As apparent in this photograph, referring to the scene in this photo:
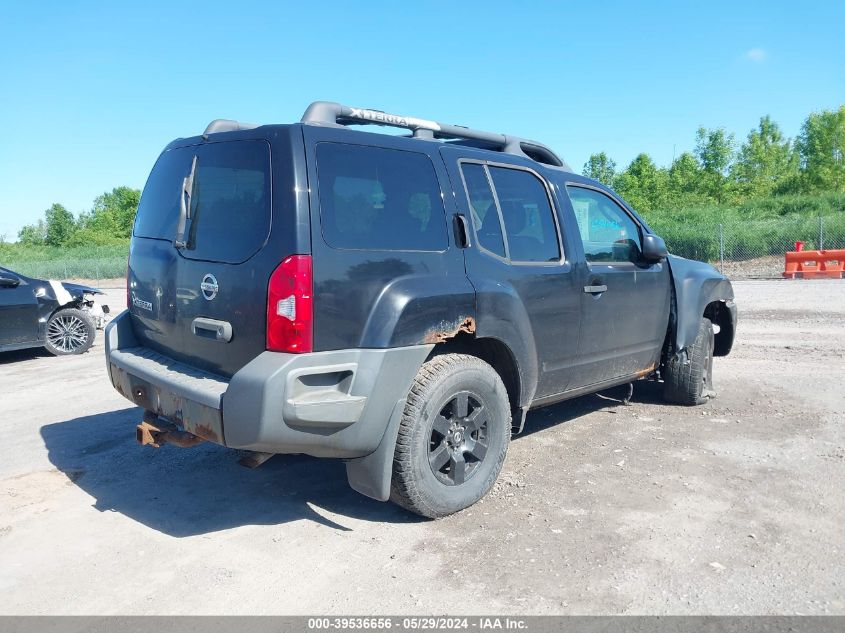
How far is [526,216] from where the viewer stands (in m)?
4.57

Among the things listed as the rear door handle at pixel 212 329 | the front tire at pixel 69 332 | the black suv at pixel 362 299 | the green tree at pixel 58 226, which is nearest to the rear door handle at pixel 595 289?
the black suv at pixel 362 299

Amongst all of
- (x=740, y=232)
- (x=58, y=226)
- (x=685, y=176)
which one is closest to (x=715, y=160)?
(x=685, y=176)

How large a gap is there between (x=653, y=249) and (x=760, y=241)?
78.8ft

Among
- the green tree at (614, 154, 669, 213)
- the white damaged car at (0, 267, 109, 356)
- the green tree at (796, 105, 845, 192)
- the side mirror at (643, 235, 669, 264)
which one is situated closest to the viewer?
the side mirror at (643, 235, 669, 264)

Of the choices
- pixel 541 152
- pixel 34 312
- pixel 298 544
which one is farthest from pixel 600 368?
pixel 34 312

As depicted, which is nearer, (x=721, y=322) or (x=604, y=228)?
(x=604, y=228)

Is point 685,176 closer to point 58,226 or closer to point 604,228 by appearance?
point 604,228

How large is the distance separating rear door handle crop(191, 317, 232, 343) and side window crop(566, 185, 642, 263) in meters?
2.60

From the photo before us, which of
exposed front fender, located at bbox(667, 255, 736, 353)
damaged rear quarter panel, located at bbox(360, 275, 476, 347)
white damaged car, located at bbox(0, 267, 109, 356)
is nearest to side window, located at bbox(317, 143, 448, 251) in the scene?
damaged rear quarter panel, located at bbox(360, 275, 476, 347)

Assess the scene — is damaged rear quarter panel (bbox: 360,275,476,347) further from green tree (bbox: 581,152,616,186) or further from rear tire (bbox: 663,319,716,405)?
green tree (bbox: 581,152,616,186)

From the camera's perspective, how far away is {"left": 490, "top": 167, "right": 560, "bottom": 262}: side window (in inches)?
174

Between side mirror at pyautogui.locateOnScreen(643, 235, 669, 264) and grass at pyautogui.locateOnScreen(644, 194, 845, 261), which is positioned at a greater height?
grass at pyautogui.locateOnScreen(644, 194, 845, 261)

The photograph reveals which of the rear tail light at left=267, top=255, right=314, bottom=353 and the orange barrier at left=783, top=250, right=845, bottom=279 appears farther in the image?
the orange barrier at left=783, top=250, right=845, bottom=279

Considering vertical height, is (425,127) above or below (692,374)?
above
